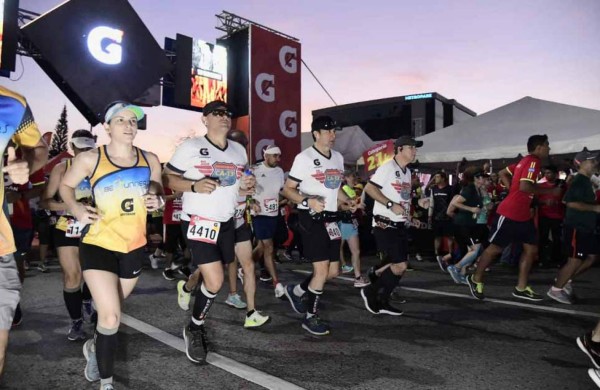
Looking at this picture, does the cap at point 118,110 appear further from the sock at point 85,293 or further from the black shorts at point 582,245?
the black shorts at point 582,245

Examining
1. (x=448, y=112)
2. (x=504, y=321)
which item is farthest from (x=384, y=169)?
(x=448, y=112)

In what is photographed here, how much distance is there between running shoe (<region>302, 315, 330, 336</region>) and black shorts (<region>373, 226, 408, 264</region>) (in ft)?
3.97

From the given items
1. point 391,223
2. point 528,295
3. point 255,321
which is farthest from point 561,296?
point 255,321

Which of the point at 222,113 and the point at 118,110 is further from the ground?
the point at 222,113

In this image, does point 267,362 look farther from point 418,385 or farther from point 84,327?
point 84,327

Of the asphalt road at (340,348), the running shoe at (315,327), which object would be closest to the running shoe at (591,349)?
the asphalt road at (340,348)

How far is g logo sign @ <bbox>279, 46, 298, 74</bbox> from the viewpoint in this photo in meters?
15.3

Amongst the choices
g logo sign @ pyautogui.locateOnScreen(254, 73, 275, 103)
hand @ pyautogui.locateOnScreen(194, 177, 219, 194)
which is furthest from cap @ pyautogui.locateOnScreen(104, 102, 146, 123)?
g logo sign @ pyautogui.locateOnScreen(254, 73, 275, 103)

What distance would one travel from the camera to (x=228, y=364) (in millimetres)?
3752

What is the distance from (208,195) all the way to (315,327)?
170cm

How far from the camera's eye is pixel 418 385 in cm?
329

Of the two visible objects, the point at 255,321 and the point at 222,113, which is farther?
the point at 255,321

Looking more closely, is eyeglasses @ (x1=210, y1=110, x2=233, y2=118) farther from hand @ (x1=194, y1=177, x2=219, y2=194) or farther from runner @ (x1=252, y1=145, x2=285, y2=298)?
runner @ (x1=252, y1=145, x2=285, y2=298)

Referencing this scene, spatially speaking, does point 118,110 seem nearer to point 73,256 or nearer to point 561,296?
point 73,256
